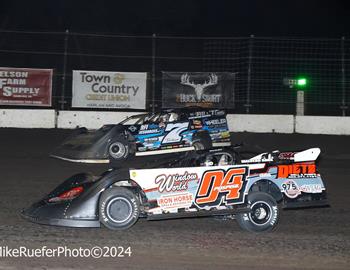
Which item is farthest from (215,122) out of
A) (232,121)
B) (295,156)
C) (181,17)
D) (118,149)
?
(181,17)

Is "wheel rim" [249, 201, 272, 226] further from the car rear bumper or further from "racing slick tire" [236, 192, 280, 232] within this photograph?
the car rear bumper

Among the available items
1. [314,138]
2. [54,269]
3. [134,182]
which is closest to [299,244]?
[134,182]

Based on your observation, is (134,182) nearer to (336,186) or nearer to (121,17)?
(336,186)

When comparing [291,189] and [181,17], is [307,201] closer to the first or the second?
[291,189]

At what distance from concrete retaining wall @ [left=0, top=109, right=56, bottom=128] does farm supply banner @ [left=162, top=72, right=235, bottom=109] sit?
3.32 m

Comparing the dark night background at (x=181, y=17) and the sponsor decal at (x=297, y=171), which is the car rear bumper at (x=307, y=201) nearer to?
the sponsor decal at (x=297, y=171)

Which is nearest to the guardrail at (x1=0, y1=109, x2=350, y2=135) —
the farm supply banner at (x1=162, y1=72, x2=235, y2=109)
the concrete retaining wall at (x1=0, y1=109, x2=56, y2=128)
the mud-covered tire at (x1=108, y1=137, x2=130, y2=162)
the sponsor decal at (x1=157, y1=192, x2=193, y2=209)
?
the concrete retaining wall at (x1=0, y1=109, x2=56, y2=128)

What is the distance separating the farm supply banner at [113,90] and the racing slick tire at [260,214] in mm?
11596

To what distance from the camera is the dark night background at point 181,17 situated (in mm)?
33688

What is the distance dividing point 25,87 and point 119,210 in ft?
41.1

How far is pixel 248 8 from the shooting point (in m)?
36.0

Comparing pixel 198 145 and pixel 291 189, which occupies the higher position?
pixel 198 145

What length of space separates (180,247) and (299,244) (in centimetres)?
121

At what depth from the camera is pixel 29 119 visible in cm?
1792
